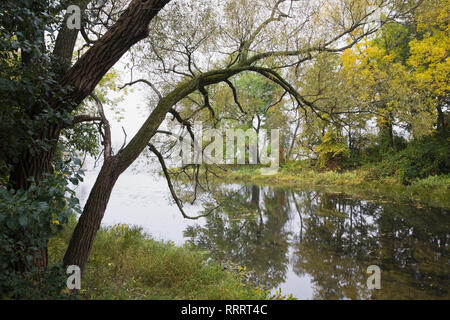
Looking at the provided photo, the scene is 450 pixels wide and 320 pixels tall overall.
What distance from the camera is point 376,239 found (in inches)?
307

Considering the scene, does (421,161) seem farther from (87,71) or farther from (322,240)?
(87,71)

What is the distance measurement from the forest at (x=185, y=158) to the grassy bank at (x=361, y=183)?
0.53ft

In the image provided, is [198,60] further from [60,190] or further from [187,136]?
[60,190]

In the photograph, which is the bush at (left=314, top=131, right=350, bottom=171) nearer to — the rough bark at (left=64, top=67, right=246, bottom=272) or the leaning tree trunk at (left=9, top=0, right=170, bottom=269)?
the rough bark at (left=64, top=67, right=246, bottom=272)

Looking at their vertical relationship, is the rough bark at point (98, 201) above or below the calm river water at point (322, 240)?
above

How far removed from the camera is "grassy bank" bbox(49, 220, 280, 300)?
395 centimetres

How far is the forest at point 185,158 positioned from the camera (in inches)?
98.0

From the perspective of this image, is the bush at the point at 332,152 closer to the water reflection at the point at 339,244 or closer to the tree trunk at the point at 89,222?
the water reflection at the point at 339,244

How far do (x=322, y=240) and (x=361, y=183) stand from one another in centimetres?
1096

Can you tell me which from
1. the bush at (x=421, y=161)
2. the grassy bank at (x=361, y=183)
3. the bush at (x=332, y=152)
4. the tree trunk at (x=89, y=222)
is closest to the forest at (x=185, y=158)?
the tree trunk at (x=89, y=222)

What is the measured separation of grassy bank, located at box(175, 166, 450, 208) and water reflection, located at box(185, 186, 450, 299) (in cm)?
176
